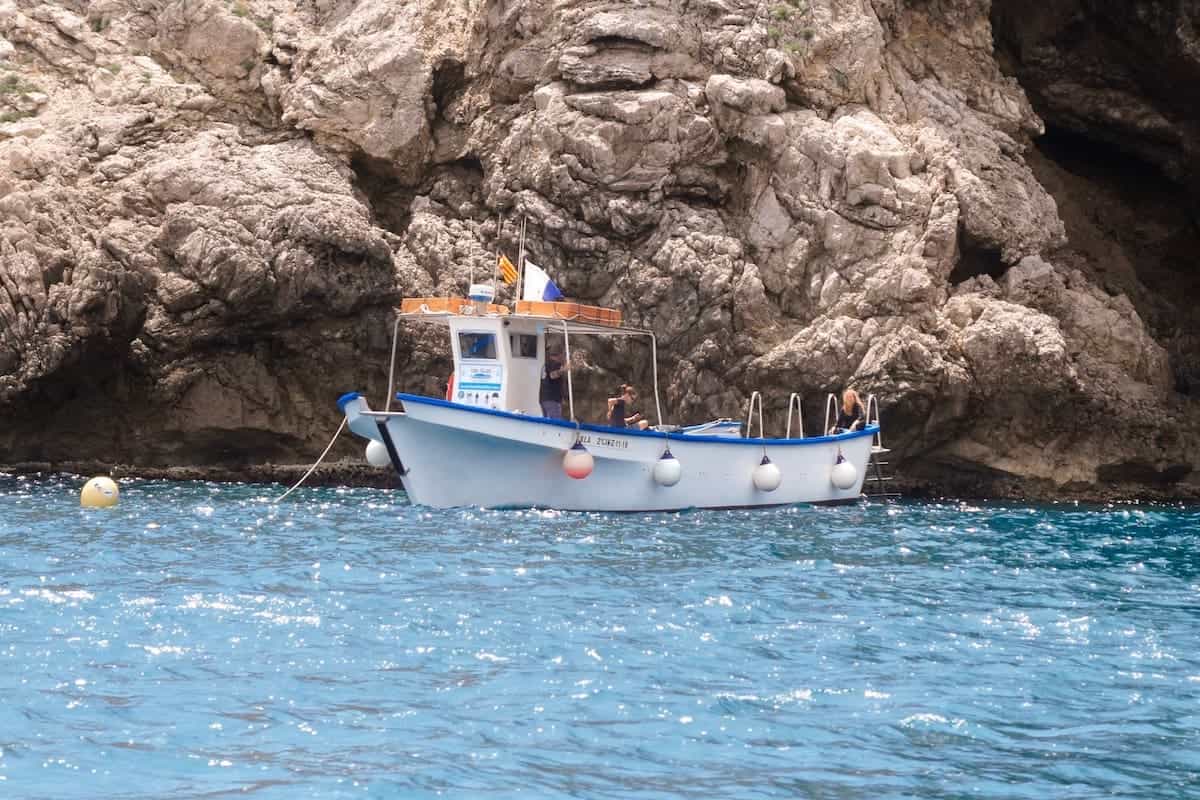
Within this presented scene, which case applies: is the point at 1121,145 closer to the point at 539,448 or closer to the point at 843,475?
the point at 843,475

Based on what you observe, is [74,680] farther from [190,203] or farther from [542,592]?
[190,203]

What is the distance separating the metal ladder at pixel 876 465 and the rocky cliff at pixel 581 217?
1.41ft

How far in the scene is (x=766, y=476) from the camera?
20172mm

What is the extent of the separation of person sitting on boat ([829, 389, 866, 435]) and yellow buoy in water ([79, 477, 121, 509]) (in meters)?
10.8

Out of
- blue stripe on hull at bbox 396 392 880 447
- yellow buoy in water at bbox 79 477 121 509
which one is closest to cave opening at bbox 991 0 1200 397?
blue stripe on hull at bbox 396 392 880 447

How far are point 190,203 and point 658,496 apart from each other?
9.95 m

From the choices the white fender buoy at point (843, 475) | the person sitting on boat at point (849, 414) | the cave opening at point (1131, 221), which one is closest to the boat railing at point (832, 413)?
the person sitting on boat at point (849, 414)

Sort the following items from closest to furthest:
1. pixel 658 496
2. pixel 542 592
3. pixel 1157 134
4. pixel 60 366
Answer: pixel 542 592, pixel 658 496, pixel 60 366, pixel 1157 134

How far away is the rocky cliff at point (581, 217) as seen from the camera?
2338cm

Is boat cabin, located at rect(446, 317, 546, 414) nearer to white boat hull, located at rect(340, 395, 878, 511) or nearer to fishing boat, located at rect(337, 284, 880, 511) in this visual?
fishing boat, located at rect(337, 284, 880, 511)

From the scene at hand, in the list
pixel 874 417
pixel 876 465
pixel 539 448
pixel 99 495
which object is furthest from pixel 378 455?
pixel 874 417

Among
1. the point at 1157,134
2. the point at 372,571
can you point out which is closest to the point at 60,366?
the point at 372,571

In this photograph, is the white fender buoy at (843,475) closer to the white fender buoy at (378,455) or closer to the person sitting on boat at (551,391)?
the person sitting on boat at (551,391)

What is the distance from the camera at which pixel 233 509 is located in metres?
18.2
